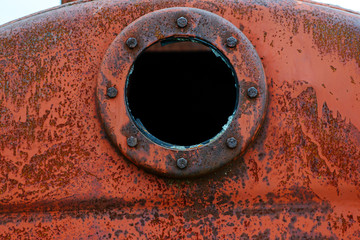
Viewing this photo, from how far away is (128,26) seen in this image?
3.02 feet

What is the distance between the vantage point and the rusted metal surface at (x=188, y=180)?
2.89 feet

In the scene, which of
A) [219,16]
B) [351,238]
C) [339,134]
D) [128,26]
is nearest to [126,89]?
[128,26]

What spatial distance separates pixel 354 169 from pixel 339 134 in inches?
3.8

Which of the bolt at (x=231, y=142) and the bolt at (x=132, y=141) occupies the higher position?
the bolt at (x=132, y=141)

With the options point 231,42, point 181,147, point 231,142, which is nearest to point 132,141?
point 181,147

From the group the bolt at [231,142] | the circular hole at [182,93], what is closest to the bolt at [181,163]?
the bolt at [231,142]

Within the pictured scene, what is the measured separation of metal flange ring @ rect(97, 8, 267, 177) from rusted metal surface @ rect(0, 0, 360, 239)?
0.04 meters

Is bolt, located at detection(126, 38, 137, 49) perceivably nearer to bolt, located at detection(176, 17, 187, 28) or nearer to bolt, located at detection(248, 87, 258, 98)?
bolt, located at detection(176, 17, 187, 28)

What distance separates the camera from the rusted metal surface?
2.89ft

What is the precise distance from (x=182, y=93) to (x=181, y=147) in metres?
0.91

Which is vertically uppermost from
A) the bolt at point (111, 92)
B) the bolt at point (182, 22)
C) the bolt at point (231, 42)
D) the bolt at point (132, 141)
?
the bolt at point (182, 22)

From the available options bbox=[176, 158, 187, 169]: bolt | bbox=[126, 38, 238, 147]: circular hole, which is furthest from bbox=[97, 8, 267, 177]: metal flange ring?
bbox=[126, 38, 238, 147]: circular hole

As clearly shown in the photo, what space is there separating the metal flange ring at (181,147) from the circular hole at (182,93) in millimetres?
743

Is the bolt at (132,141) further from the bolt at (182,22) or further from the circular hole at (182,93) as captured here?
the circular hole at (182,93)
